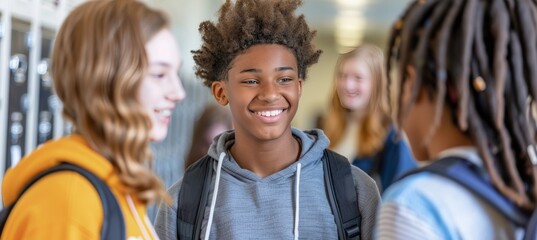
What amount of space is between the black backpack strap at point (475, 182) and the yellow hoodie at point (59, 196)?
623 millimetres

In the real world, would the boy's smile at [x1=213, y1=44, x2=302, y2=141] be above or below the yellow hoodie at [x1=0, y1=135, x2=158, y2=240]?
above

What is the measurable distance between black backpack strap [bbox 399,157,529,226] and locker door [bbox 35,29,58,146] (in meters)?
2.56

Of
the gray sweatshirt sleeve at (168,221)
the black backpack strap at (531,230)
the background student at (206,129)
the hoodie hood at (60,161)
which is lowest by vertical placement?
the background student at (206,129)

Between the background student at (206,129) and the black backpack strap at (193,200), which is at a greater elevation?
the black backpack strap at (193,200)

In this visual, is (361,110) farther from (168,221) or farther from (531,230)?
(531,230)

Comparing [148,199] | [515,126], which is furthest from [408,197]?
[148,199]

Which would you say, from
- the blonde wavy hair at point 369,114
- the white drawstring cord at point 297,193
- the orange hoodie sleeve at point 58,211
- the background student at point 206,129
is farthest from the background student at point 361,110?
the orange hoodie sleeve at point 58,211

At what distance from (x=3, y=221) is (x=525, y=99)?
41.3 inches

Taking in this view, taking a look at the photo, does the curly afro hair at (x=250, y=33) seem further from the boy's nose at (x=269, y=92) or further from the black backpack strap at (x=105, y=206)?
the black backpack strap at (x=105, y=206)

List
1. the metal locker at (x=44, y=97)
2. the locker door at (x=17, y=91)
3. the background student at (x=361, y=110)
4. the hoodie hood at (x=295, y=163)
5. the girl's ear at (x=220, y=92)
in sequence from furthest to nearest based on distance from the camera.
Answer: the background student at (x=361, y=110)
the metal locker at (x=44, y=97)
the locker door at (x=17, y=91)
the girl's ear at (x=220, y=92)
the hoodie hood at (x=295, y=163)

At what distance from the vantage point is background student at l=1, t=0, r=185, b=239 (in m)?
1.38

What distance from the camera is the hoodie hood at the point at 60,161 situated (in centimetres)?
142

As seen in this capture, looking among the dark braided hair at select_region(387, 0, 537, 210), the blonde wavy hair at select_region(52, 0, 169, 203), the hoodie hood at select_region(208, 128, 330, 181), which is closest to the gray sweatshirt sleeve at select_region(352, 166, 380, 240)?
the hoodie hood at select_region(208, 128, 330, 181)

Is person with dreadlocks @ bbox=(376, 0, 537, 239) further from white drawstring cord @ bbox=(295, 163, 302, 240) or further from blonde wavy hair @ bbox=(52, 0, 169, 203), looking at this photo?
white drawstring cord @ bbox=(295, 163, 302, 240)
